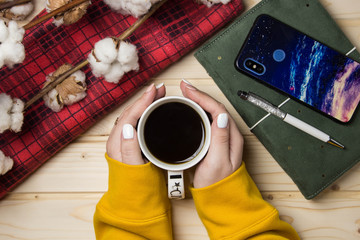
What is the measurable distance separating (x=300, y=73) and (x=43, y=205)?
0.61 meters

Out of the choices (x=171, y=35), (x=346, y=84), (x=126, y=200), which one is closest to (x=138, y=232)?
(x=126, y=200)

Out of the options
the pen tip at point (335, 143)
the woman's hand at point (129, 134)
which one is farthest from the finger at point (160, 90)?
the pen tip at point (335, 143)

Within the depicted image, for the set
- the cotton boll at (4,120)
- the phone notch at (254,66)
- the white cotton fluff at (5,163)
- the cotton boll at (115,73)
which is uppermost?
the cotton boll at (4,120)

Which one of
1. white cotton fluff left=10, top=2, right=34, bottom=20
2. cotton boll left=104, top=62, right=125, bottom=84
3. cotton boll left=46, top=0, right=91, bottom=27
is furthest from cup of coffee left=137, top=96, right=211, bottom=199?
white cotton fluff left=10, top=2, right=34, bottom=20

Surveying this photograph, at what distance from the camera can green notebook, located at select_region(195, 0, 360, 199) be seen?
63 cm

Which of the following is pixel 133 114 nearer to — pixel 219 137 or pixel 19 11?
pixel 219 137

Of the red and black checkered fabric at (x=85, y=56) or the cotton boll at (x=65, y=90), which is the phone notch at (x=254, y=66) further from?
the cotton boll at (x=65, y=90)

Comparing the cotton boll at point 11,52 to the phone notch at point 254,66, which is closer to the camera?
the cotton boll at point 11,52

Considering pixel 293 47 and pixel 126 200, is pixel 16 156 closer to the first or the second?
pixel 126 200

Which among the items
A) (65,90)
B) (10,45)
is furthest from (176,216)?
(10,45)

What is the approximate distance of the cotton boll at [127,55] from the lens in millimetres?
553

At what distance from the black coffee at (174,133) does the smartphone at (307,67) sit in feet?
0.60

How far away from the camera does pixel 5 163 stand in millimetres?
608

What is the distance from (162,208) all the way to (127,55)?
0.30 metres
